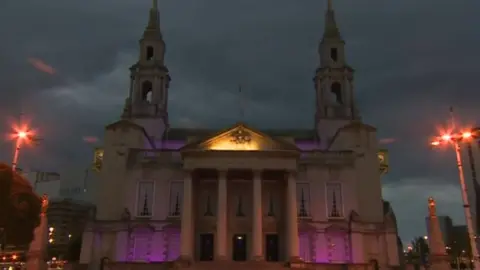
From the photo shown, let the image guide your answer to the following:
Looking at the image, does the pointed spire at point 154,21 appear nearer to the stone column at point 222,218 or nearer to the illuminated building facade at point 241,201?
the illuminated building facade at point 241,201

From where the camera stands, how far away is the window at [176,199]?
51178 mm

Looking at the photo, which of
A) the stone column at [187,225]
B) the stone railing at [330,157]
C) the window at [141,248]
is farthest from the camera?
the stone railing at [330,157]

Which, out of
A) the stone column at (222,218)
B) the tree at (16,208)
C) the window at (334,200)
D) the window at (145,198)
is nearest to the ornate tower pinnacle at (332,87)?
the window at (334,200)

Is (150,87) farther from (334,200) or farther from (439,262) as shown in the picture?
(439,262)

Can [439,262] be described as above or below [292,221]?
below

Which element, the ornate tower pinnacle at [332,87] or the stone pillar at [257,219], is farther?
the ornate tower pinnacle at [332,87]

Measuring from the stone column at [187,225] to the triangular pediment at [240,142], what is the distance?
10.9ft

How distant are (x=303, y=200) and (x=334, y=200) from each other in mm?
3301

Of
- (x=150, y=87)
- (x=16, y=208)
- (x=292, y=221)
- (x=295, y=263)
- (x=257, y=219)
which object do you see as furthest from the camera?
(x=150, y=87)

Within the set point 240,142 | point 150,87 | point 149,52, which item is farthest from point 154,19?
point 240,142

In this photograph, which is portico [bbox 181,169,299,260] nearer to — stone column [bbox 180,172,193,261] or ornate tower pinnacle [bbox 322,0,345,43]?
stone column [bbox 180,172,193,261]

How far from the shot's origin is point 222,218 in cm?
4619

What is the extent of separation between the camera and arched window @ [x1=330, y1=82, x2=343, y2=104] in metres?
64.5

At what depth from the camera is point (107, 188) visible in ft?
171
